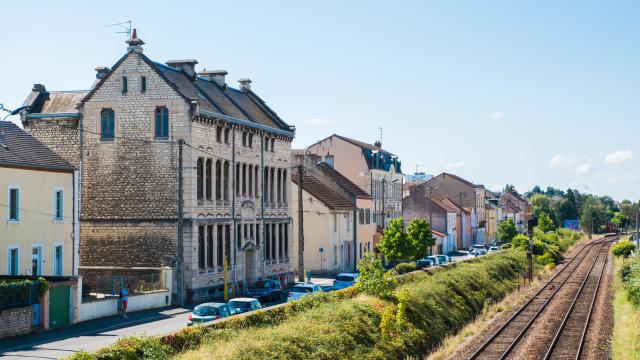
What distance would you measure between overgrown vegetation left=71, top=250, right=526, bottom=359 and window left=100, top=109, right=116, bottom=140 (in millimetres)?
18246

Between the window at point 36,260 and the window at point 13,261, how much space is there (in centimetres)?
107

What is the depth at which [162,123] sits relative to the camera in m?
45.6

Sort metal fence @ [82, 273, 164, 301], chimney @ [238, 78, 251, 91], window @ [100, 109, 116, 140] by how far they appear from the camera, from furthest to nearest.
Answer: chimney @ [238, 78, 251, 91]
window @ [100, 109, 116, 140]
metal fence @ [82, 273, 164, 301]

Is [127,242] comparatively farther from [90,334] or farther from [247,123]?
[90,334]

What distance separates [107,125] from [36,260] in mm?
11117

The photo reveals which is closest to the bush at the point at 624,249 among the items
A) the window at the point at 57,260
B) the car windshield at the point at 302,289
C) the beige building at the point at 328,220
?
the beige building at the point at 328,220

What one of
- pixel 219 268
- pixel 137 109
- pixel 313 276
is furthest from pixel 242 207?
pixel 313 276

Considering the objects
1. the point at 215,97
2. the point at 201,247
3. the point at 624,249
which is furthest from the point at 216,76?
the point at 624,249

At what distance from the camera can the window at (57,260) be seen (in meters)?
39.4

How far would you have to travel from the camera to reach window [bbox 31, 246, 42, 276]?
37.8m

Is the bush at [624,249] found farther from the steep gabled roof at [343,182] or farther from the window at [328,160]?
the window at [328,160]

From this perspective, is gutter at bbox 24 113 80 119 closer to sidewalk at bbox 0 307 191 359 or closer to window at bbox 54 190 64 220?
window at bbox 54 190 64 220

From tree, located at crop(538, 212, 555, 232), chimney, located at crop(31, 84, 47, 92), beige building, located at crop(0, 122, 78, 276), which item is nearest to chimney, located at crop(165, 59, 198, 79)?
chimney, located at crop(31, 84, 47, 92)

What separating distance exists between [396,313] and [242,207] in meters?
19.0
